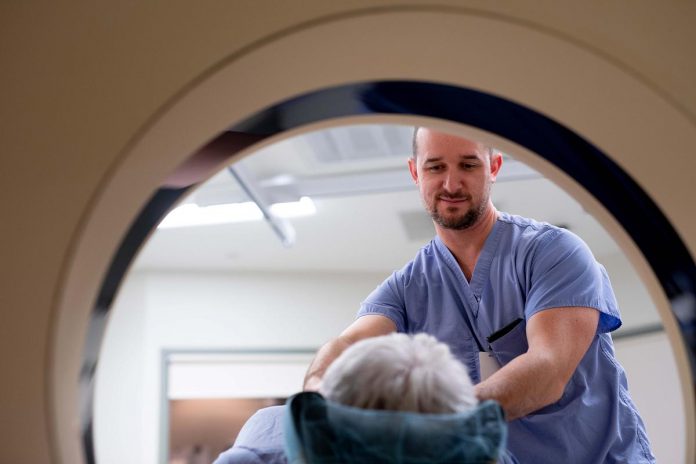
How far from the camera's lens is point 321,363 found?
171cm

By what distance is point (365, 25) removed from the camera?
41.8 inches

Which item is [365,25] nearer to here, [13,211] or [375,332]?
[13,211]

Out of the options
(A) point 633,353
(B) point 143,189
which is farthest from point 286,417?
(A) point 633,353

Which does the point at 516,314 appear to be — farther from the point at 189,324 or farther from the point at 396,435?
the point at 189,324

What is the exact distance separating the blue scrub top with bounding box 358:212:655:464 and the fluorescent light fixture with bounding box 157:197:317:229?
309cm

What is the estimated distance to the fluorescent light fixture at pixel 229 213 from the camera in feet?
16.7

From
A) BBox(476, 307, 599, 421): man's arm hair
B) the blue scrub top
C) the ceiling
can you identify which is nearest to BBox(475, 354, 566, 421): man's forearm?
BBox(476, 307, 599, 421): man's arm hair

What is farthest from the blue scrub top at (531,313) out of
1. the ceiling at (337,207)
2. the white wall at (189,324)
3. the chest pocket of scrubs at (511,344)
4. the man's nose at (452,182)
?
the white wall at (189,324)

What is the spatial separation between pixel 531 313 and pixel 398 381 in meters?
0.73

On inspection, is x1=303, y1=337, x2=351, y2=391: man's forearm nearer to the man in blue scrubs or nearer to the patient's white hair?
the man in blue scrubs

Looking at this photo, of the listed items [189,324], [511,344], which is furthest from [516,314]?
[189,324]

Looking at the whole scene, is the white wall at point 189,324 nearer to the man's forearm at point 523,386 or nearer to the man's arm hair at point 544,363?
the man's arm hair at point 544,363

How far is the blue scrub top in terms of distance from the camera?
1.77 metres

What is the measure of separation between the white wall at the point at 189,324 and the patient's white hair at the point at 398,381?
527 centimetres
